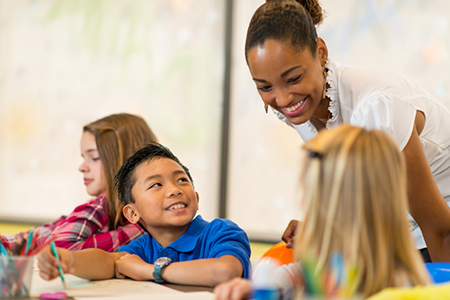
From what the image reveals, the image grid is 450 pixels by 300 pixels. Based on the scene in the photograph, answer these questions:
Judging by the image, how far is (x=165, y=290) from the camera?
902 millimetres

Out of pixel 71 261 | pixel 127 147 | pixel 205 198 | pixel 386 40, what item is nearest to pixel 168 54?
pixel 205 198

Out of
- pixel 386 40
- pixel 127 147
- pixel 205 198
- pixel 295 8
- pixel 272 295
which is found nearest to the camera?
pixel 272 295

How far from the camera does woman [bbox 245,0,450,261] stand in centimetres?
102

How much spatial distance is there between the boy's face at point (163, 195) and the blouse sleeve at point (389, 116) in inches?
17.8

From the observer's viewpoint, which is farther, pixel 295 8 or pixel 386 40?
pixel 386 40

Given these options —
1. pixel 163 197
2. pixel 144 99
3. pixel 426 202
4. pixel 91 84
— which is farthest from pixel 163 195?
pixel 91 84

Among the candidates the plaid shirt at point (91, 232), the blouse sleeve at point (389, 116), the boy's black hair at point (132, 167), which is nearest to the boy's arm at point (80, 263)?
the boy's black hair at point (132, 167)

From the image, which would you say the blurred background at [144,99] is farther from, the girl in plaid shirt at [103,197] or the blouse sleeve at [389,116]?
A: the blouse sleeve at [389,116]

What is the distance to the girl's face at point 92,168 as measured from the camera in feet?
5.38

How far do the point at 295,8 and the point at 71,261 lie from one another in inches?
29.9

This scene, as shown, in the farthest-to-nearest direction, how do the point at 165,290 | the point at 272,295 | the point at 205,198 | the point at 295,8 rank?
the point at 205,198 < the point at 295,8 < the point at 165,290 < the point at 272,295

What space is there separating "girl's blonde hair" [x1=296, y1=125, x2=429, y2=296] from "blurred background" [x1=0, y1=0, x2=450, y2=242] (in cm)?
224

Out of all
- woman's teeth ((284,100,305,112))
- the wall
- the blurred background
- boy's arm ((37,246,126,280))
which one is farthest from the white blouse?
the wall

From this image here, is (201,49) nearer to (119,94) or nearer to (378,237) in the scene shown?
(119,94)
